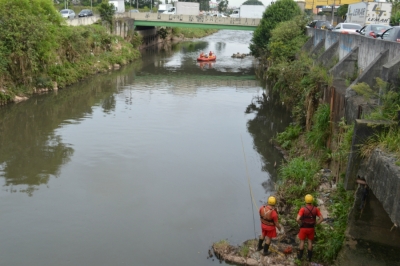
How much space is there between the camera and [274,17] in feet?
151

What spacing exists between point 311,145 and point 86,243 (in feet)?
31.6

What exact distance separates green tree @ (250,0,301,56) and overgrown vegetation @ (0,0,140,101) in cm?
1707

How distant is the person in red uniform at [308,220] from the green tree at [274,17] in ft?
119

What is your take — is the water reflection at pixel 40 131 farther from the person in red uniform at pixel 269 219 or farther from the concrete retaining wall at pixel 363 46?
the concrete retaining wall at pixel 363 46

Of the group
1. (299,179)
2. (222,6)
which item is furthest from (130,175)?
(222,6)

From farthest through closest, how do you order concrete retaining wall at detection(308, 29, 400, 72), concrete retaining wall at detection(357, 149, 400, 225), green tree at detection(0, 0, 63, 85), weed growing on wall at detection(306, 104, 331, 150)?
green tree at detection(0, 0, 63, 85), weed growing on wall at detection(306, 104, 331, 150), concrete retaining wall at detection(308, 29, 400, 72), concrete retaining wall at detection(357, 149, 400, 225)

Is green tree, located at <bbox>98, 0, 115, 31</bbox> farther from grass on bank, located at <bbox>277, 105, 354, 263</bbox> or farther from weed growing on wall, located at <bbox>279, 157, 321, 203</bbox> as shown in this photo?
weed growing on wall, located at <bbox>279, 157, 321, 203</bbox>

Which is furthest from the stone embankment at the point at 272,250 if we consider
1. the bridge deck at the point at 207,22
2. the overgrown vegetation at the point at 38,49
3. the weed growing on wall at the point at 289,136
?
the bridge deck at the point at 207,22

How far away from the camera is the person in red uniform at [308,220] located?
1051 cm

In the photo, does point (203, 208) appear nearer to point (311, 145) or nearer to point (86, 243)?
point (86, 243)

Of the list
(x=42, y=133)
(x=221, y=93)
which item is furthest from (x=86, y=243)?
(x=221, y=93)

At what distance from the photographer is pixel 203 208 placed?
14.5 metres

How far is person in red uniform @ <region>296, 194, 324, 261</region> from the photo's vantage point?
10508 mm

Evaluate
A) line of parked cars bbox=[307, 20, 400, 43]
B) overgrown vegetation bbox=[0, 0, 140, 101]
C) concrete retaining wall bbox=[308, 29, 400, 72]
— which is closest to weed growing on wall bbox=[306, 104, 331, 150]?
concrete retaining wall bbox=[308, 29, 400, 72]
